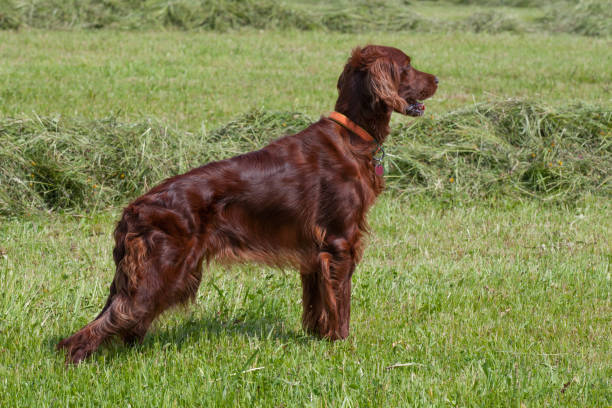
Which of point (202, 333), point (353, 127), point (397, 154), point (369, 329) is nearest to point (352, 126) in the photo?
point (353, 127)

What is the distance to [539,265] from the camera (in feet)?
17.5

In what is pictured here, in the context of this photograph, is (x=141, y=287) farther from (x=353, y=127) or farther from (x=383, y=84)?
(x=383, y=84)

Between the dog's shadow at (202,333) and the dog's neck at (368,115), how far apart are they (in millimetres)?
1223

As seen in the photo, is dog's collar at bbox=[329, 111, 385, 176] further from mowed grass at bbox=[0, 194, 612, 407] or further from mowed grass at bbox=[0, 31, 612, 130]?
mowed grass at bbox=[0, 31, 612, 130]

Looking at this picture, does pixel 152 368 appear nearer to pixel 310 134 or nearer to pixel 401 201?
pixel 310 134

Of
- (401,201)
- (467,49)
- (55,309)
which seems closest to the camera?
(55,309)

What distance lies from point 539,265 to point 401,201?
2017 mm

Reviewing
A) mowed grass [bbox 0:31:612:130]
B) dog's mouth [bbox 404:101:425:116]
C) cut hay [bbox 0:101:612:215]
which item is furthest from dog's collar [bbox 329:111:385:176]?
mowed grass [bbox 0:31:612:130]

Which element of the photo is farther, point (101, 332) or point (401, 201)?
point (401, 201)

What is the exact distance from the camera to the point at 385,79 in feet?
13.2

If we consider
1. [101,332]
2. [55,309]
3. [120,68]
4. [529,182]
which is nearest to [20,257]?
[55,309]

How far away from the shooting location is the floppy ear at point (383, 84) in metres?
3.98

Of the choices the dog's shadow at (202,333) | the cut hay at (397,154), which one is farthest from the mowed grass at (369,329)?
the cut hay at (397,154)

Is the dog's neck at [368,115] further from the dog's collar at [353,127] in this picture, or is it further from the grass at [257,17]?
the grass at [257,17]
